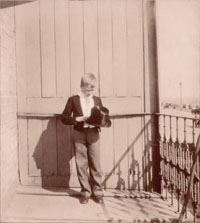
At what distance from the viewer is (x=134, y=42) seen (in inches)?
152

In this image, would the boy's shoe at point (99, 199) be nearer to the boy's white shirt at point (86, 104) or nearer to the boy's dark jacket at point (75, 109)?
the boy's dark jacket at point (75, 109)

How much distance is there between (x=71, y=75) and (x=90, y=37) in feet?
1.71

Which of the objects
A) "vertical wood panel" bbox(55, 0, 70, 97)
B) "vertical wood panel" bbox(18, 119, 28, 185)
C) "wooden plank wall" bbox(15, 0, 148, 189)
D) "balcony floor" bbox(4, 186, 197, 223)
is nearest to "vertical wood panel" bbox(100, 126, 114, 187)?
"wooden plank wall" bbox(15, 0, 148, 189)

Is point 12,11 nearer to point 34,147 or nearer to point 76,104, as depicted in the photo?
point 76,104

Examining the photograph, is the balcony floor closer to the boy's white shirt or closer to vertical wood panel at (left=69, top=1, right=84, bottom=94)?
the boy's white shirt

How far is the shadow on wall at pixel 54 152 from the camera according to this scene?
3.93m

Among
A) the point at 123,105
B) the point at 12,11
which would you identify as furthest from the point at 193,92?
the point at 12,11

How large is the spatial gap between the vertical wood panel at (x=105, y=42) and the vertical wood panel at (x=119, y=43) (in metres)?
0.05

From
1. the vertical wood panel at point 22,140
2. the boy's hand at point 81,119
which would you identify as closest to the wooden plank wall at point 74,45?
the vertical wood panel at point 22,140

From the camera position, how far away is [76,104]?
11.6 feet

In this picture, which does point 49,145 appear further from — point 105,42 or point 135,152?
point 105,42

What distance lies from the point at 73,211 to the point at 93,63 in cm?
175

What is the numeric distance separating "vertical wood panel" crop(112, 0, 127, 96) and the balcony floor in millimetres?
1405

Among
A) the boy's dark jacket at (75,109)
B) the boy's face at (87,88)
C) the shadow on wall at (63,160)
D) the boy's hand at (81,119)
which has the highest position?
the boy's face at (87,88)
